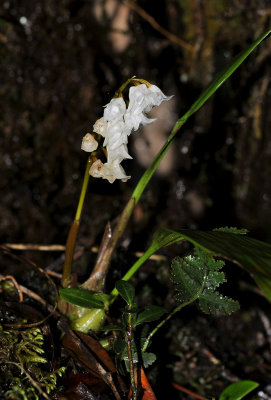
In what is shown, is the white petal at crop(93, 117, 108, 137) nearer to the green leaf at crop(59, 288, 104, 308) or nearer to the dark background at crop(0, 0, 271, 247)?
the green leaf at crop(59, 288, 104, 308)

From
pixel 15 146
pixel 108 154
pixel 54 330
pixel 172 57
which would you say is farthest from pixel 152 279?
pixel 172 57

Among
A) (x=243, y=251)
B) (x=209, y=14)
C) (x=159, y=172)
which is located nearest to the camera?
(x=243, y=251)

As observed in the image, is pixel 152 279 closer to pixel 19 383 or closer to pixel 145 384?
pixel 145 384

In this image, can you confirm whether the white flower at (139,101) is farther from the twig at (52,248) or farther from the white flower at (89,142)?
the twig at (52,248)

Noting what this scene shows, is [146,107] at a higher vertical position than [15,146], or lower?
higher

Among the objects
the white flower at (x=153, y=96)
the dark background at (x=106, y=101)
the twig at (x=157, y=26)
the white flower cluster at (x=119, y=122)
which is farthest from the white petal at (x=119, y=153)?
the twig at (x=157, y=26)

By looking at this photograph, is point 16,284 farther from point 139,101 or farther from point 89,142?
point 139,101

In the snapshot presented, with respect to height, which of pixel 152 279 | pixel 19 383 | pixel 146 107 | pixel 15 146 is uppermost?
pixel 146 107
